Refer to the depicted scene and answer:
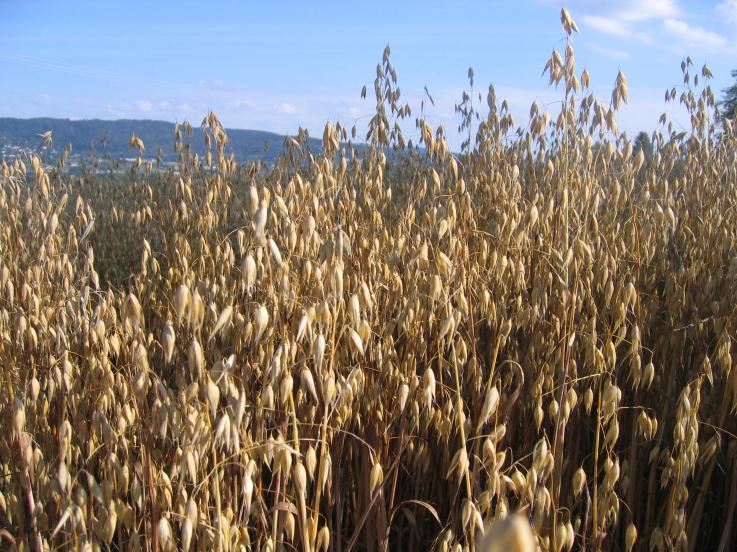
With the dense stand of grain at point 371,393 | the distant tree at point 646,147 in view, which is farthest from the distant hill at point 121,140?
the distant tree at point 646,147

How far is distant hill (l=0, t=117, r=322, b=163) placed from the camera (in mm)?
3713

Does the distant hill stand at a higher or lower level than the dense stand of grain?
higher

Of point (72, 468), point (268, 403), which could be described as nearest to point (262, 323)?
point (268, 403)

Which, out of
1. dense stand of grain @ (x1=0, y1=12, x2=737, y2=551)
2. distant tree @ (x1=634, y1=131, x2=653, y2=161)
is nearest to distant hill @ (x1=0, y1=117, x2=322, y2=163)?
dense stand of grain @ (x1=0, y1=12, x2=737, y2=551)

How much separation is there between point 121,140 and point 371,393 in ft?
17.3

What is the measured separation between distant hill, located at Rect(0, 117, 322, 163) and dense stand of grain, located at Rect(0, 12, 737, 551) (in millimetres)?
1336

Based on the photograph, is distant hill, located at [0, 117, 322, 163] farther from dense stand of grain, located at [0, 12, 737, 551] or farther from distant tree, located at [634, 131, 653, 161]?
distant tree, located at [634, 131, 653, 161]

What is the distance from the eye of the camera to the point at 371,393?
4.92ft

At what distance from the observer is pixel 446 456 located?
150 cm

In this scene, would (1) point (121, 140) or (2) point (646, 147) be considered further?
(2) point (646, 147)

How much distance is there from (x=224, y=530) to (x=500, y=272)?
1041mm

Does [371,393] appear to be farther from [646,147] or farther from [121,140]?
[646,147]

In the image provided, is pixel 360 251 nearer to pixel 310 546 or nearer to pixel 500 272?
pixel 500 272

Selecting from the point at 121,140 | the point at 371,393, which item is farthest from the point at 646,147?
the point at 371,393
